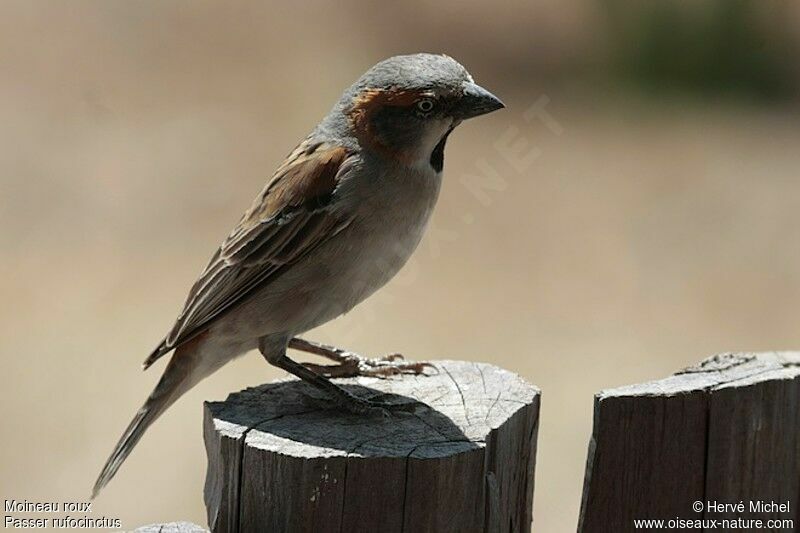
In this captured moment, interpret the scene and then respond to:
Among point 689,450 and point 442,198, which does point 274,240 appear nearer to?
point 689,450

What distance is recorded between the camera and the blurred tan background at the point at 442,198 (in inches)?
344

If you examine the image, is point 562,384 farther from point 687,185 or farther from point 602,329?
point 687,185

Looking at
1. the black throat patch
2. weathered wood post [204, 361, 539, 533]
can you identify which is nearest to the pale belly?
the black throat patch

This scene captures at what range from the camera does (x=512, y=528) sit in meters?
3.76

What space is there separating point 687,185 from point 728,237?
102cm

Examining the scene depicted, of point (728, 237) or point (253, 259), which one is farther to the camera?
point (728, 237)

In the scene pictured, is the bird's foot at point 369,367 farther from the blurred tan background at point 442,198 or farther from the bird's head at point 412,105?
the blurred tan background at point 442,198

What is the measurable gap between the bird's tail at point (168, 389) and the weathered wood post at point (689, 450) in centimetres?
168

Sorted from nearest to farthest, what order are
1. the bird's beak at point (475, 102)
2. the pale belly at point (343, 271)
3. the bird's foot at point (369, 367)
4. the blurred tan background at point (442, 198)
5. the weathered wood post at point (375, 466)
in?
the weathered wood post at point (375, 466)
the bird's beak at point (475, 102)
the pale belly at point (343, 271)
the bird's foot at point (369, 367)
the blurred tan background at point (442, 198)

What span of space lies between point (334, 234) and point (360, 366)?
54cm

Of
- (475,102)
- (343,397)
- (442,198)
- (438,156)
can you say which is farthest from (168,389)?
(442,198)

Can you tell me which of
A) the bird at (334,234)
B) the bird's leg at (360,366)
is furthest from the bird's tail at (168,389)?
the bird's leg at (360,366)

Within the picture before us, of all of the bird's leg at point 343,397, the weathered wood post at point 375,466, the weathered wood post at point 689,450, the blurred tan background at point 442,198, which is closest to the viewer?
the weathered wood post at point 375,466

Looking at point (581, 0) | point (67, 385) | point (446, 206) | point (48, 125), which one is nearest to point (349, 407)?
point (67, 385)
